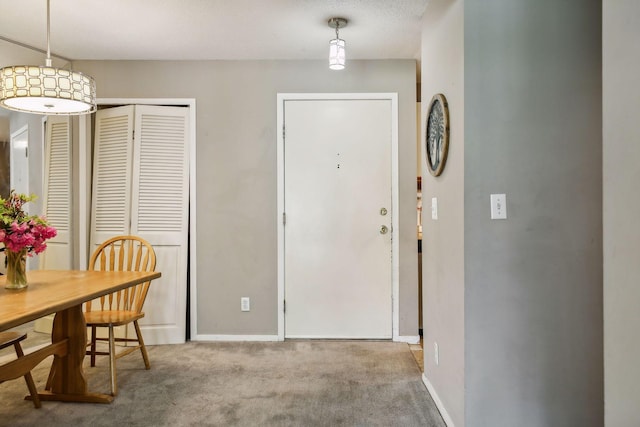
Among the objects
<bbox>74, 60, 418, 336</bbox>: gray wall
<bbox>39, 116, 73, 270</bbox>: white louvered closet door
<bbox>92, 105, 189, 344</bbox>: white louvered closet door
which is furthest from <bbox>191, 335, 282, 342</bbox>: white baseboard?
<bbox>39, 116, 73, 270</bbox>: white louvered closet door

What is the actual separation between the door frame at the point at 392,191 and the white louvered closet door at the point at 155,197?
773mm

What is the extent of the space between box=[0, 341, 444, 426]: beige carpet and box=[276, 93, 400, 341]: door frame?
28 centimetres

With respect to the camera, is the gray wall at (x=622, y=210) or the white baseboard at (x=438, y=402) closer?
the gray wall at (x=622, y=210)

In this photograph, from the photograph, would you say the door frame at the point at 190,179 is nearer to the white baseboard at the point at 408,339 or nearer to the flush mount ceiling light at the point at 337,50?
the flush mount ceiling light at the point at 337,50

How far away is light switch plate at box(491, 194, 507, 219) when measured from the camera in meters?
1.79

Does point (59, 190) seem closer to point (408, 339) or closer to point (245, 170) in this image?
point (245, 170)

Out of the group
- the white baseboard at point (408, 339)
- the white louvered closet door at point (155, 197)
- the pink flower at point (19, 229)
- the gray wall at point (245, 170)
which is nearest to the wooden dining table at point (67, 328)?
the pink flower at point (19, 229)

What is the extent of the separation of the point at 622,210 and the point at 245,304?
2846mm

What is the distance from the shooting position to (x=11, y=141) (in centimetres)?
311

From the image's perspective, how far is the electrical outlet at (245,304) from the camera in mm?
3365

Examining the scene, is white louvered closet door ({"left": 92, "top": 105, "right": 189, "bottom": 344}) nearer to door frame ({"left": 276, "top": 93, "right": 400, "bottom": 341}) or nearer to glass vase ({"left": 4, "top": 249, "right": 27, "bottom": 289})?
door frame ({"left": 276, "top": 93, "right": 400, "bottom": 341})

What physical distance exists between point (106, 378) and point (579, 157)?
9.75ft

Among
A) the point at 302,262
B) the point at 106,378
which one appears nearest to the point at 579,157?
the point at 302,262

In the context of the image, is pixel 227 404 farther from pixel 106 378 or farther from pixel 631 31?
pixel 631 31
